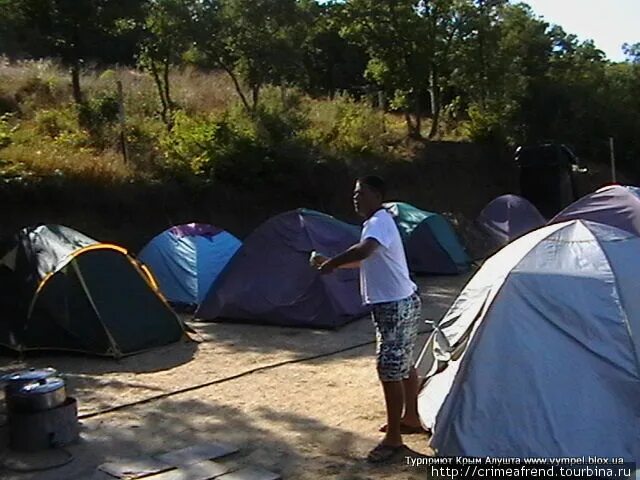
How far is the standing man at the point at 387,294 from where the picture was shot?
5.04 meters

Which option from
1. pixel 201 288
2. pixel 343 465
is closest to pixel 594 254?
pixel 343 465

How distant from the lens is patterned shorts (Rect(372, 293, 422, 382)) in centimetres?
506

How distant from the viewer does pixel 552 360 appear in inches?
186

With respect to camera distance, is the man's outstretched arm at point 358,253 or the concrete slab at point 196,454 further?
the concrete slab at point 196,454

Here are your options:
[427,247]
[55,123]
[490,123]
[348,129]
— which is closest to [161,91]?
[55,123]

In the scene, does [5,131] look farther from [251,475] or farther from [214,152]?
[251,475]

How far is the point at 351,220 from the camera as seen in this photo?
16.8 metres

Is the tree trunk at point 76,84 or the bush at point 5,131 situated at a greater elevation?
the tree trunk at point 76,84

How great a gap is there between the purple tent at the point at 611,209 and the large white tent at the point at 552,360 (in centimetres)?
337

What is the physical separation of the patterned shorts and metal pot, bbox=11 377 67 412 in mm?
2192

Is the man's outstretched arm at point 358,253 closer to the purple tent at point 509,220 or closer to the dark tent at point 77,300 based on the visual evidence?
the dark tent at point 77,300

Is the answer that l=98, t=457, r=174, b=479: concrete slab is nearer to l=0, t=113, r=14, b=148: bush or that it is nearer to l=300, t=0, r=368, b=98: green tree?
l=0, t=113, r=14, b=148: bush

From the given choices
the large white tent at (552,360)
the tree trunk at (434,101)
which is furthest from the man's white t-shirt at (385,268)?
the tree trunk at (434,101)

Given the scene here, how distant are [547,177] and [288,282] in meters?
11.2
